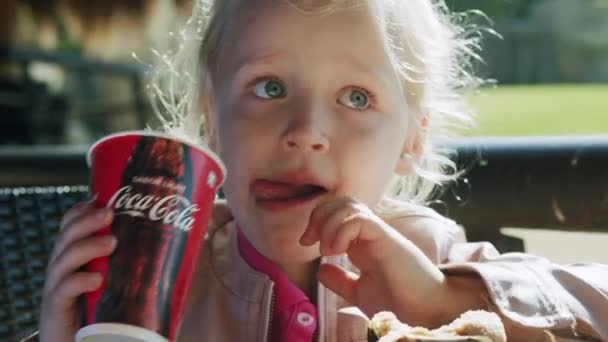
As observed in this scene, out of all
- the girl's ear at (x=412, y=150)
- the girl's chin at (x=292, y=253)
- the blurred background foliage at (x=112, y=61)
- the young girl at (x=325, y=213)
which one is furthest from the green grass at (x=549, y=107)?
the girl's chin at (x=292, y=253)

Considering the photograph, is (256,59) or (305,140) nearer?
(305,140)

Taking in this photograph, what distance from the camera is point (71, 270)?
0.87 m

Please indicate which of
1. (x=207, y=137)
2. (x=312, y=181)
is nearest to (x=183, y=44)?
(x=207, y=137)

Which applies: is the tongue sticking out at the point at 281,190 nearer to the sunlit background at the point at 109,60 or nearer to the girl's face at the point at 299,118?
the girl's face at the point at 299,118

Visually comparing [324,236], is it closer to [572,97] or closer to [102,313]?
[102,313]

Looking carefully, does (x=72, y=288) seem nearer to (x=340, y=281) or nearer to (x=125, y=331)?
(x=125, y=331)

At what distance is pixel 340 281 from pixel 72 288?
0.31m

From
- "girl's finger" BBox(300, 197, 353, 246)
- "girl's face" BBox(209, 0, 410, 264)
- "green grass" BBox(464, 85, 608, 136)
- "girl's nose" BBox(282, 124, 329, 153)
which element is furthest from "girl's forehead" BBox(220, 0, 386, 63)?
"green grass" BBox(464, 85, 608, 136)

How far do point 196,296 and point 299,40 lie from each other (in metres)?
0.39

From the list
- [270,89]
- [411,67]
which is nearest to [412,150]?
[411,67]

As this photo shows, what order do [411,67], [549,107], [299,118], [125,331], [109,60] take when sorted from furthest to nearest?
[549,107], [109,60], [411,67], [299,118], [125,331]

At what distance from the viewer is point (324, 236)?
937 mm

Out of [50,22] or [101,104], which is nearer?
[50,22]

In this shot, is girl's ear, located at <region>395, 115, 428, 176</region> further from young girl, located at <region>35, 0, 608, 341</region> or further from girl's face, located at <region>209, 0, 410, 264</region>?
girl's face, located at <region>209, 0, 410, 264</region>
